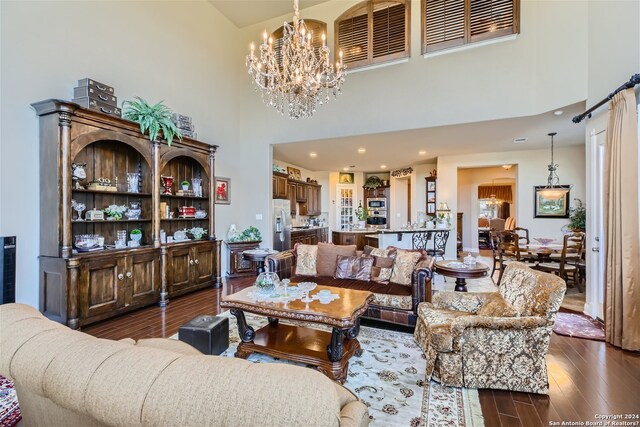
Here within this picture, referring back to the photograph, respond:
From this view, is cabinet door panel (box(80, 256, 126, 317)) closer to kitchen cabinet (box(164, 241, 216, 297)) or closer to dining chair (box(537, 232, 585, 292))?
kitchen cabinet (box(164, 241, 216, 297))

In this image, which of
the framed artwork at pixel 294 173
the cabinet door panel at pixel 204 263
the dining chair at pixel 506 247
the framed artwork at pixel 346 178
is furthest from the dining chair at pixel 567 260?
the framed artwork at pixel 346 178

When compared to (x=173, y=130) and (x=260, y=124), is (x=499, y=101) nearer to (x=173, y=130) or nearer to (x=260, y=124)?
(x=260, y=124)

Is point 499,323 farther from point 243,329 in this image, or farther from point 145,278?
point 145,278

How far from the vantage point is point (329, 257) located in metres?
4.39

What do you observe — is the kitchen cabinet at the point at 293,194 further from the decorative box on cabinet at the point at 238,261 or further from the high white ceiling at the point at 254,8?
the high white ceiling at the point at 254,8

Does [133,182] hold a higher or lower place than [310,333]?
higher

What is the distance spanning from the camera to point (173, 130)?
176 inches

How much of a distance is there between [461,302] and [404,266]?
1.07 meters

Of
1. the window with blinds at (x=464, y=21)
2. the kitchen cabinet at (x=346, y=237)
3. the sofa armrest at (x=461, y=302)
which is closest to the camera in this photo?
the sofa armrest at (x=461, y=302)

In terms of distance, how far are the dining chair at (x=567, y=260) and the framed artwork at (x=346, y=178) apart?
7041 millimetres

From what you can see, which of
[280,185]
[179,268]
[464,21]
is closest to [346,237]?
[280,185]

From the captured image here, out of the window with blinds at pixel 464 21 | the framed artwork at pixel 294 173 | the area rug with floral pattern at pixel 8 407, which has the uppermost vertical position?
the window with blinds at pixel 464 21

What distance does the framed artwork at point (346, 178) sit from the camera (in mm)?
11352

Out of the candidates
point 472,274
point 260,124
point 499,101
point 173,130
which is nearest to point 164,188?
point 173,130
